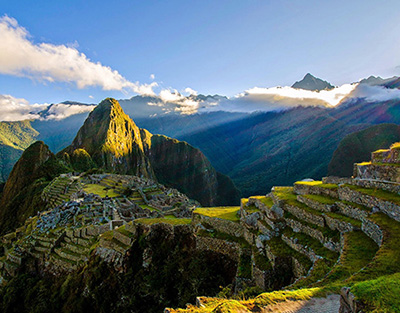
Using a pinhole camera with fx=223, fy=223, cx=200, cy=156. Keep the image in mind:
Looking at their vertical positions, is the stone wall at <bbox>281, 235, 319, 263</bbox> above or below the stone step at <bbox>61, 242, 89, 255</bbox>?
above

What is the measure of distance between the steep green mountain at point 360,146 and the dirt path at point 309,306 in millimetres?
152664

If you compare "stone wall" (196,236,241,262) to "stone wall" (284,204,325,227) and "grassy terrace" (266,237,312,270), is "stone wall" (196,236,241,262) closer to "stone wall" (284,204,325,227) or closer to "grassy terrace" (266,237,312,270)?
"grassy terrace" (266,237,312,270)

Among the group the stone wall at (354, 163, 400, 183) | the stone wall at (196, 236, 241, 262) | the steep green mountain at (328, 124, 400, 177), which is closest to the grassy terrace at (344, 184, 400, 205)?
the stone wall at (354, 163, 400, 183)

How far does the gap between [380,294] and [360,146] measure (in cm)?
17485

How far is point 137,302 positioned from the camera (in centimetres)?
1376

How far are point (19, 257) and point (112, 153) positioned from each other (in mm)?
151285

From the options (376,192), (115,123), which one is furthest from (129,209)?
(115,123)

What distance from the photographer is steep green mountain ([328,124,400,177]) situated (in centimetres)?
13625

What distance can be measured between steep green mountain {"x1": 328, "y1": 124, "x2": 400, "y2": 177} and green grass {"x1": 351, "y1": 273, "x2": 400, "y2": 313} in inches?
6024

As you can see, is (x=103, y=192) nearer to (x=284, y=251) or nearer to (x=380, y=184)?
(x=284, y=251)

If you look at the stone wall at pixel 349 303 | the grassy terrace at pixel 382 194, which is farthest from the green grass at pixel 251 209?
the stone wall at pixel 349 303

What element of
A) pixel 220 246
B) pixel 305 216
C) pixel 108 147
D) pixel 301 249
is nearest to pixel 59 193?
pixel 220 246

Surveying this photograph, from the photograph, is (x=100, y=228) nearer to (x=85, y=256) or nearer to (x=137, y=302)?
(x=85, y=256)

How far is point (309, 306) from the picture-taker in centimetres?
538
